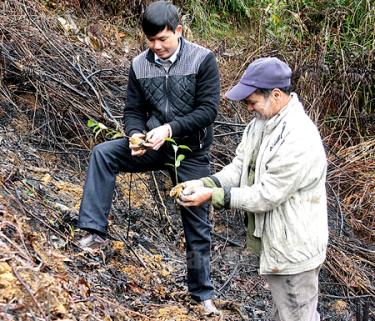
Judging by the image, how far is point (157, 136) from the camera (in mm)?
3197

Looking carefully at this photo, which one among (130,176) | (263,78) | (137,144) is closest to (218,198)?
(263,78)

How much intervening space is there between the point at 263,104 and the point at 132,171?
3.54 ft

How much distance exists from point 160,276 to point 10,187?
114cm

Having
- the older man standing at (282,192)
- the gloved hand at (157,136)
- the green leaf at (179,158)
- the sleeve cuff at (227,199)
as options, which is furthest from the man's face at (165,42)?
the sleeve cuff at (227,199)

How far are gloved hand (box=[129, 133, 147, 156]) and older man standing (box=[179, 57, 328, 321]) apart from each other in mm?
569

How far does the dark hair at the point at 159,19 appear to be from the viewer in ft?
10.5

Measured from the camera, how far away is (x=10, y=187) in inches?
142

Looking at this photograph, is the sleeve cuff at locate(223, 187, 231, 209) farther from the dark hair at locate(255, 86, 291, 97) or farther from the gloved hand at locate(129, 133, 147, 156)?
the gloved hand at locate(129, 133, 147, 156)

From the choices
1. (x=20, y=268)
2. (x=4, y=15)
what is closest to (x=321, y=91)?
(x=4, y=15)

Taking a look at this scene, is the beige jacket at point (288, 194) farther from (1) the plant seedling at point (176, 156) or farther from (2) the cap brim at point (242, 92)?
(1) the plant seedling at point (176, 156)

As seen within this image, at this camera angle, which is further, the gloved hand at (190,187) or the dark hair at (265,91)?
the gloved hand at (190,187)

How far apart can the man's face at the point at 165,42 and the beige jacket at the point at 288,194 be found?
2.73ft

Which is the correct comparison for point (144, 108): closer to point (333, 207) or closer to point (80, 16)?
point (333, 207)

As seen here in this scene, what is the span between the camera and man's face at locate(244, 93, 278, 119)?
104 inches
